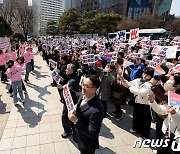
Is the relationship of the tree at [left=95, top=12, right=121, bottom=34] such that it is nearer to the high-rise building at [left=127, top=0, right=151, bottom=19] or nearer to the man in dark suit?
the man in dark suit

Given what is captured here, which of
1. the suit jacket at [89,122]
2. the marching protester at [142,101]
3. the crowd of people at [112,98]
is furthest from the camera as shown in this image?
the marching protester at [142,101]

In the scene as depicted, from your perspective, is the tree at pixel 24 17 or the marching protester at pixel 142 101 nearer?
the marching protester at pixel 142 101

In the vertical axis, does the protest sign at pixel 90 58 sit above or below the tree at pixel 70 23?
below

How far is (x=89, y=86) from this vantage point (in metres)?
2.49


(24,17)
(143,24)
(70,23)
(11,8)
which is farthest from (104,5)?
(11,8)

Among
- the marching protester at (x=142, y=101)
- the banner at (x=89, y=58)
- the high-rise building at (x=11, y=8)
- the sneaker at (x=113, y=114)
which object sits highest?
the high-rise building at (x=11, y=8)

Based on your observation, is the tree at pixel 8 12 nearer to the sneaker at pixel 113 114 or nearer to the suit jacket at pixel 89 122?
the sneaker at pixel 113 114

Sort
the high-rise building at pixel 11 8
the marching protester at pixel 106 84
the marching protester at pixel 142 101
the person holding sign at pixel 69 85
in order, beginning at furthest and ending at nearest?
1. the high-rise building at pixel 11 8
2. the marching protester at pixel 106 84
3. the person holding sign at pixel 69 85
4. the marching protester at pixel 142 101

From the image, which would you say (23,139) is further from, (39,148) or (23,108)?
(23,108)

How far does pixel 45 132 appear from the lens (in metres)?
4.55

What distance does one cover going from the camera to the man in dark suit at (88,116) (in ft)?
7.62

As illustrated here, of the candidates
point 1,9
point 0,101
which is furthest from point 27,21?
point 0,101

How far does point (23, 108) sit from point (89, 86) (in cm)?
412

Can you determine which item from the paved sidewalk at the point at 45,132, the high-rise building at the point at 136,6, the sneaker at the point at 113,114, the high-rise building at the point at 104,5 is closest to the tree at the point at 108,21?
the paved sidewalk at the point at 45,132
